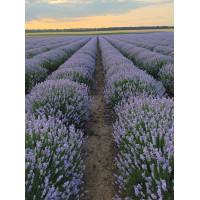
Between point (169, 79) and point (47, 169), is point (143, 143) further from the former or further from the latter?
point (169, 79)

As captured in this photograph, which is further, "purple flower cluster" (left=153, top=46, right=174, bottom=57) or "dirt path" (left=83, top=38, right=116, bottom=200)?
"purple flower cluster" (left=153, top=46, right=174, bottom=57)

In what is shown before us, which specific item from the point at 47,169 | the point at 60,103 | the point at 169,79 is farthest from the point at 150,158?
the point at 169,79

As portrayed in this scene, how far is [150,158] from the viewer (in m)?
1.81

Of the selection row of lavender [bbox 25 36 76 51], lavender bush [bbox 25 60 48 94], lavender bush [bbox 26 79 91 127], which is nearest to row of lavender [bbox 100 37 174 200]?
lavender bush [bbox 26 79 91 127]

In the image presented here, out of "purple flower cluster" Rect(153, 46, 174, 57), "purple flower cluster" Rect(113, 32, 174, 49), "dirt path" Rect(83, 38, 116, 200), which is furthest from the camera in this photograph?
→ "purple flower cluster" Rect(113, 32, 174, 49)

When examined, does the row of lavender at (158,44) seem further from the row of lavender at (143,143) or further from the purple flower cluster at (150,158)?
the purple flower cluster at (150,158)

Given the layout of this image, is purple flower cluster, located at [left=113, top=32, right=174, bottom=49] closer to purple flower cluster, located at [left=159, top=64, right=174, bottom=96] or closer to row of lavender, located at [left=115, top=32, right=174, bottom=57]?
row of lavender, located at [left=115, top=32, right=174, bottom=57]

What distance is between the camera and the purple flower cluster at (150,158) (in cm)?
165

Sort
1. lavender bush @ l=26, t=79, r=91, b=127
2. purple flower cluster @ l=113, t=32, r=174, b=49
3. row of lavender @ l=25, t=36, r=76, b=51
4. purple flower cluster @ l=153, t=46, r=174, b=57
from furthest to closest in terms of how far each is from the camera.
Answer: row of lavender @ l=25, t=36, r=76, b=51 → purple flower cluster @ l=113, t=32, r=174, b=49 → purple flower cluster @ l=153, t=46, r=174, b=57 → lavender bush @ l=26, t=79, r=91, b=127

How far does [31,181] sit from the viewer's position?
5.13 ft

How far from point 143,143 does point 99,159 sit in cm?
115

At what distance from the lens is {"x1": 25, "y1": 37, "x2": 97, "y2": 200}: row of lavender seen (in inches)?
67.5

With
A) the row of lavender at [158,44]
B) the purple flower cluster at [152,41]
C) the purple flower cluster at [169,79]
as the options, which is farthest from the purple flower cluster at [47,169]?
the purple flower cluster at [152,41]
